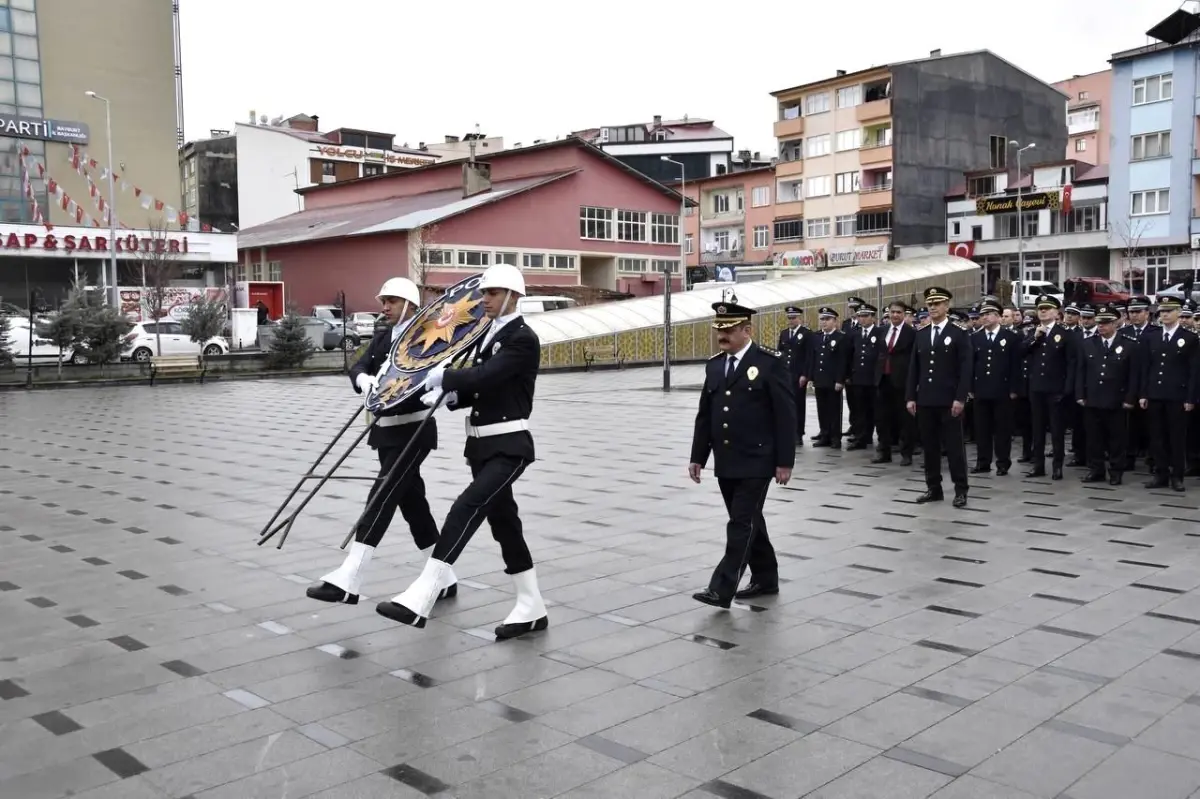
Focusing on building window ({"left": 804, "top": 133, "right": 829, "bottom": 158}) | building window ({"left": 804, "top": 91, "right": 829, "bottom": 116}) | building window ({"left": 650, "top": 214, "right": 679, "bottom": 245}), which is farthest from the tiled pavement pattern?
building window ({"left": 804, "top": 91, "right": 829, "bottom": 116})

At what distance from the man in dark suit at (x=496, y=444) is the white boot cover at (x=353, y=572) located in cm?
44

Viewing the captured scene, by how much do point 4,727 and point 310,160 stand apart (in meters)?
72.3

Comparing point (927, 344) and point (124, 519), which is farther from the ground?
point (927, 344)

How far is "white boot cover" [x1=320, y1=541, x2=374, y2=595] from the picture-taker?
20.0ft

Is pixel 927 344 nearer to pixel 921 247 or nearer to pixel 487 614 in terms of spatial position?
pixel 487 614

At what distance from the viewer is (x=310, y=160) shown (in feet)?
238

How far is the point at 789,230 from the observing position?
6406 centimetres

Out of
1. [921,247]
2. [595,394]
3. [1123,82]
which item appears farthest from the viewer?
[921,247]

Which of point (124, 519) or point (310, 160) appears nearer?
point (124, 519)

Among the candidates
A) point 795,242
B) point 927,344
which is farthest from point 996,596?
point 795,242

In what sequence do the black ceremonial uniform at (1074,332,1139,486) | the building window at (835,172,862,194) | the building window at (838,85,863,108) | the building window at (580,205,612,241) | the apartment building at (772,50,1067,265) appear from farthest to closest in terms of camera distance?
the building window at (835,172,862,194)
the building window at (838,85,863,108)
the apartment building at (772,50,1067,265)
the building window at (580,205,612,241)
the black ceremonial uniform at (1074,332,1139,486)

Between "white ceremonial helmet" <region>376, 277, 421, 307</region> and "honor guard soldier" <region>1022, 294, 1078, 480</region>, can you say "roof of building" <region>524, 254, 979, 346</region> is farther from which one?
"white ceremonial helmet" <region>376, 277, 421, 307</region>

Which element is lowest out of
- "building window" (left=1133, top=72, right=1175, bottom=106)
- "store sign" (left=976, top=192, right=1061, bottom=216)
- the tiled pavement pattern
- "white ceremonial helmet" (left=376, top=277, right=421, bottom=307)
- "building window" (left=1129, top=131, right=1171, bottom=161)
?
the tiled pavement pattern

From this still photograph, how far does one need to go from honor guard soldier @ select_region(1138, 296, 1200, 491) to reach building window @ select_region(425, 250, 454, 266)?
36582 millimetres
